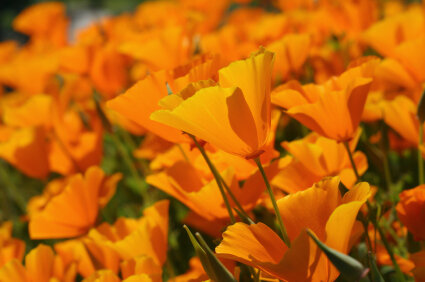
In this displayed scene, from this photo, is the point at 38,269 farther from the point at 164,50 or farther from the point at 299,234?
the point at 164,50

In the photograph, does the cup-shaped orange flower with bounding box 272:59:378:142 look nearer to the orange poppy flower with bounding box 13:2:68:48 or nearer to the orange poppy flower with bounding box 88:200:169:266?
the orange poppy flower with bounding box 88:200:169:266

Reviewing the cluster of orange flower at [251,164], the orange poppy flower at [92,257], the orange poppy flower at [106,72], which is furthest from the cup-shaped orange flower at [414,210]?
the orange poppy flower at [106,72]

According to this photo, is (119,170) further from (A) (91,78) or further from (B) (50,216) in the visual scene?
(B) (50,216)

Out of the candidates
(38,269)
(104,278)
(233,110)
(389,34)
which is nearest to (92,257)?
(38,269)

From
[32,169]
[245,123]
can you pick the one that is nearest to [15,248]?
[32,169]

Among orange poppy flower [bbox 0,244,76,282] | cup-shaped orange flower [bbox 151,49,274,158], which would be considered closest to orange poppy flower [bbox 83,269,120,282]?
orange poppy flower [bbox 0,244,76,282]

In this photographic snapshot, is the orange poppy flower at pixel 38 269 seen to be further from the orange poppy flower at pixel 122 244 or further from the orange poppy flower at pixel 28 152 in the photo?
the orange poppy flower at pixel 28 152
